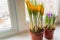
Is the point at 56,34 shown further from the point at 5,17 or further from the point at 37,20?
the point at 5,17

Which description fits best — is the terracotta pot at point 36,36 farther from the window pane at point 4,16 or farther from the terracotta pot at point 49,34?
the window pane at point 4,16

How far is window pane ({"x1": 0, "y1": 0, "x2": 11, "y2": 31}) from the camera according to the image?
1.08 meters

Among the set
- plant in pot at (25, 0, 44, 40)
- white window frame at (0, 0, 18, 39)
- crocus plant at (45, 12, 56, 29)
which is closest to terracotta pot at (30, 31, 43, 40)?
plant in pot at (25, 0, 44, 40)

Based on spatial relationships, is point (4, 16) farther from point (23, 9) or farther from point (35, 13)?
point (35, 13)

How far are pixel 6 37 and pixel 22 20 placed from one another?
0.21 m

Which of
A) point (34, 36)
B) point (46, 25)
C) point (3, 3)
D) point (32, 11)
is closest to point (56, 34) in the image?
point (46, 25)

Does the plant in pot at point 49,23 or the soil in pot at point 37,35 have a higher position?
the plant in pot at point 49,23

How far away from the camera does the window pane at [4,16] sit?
108 cm

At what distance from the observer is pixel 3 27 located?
3.76 feet

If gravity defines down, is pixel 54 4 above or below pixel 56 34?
above

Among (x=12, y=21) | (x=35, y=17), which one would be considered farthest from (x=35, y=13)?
(x=12, y=21)

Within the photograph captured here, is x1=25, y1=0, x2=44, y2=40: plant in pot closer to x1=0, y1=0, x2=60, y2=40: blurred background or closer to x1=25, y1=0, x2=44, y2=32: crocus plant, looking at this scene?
x1=25, y1=0, x2=44, y2=32: crocus plant

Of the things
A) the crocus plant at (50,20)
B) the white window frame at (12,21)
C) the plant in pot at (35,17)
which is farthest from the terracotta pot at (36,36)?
the white window frame at (12,21)

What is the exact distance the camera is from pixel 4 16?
1.13 metres
